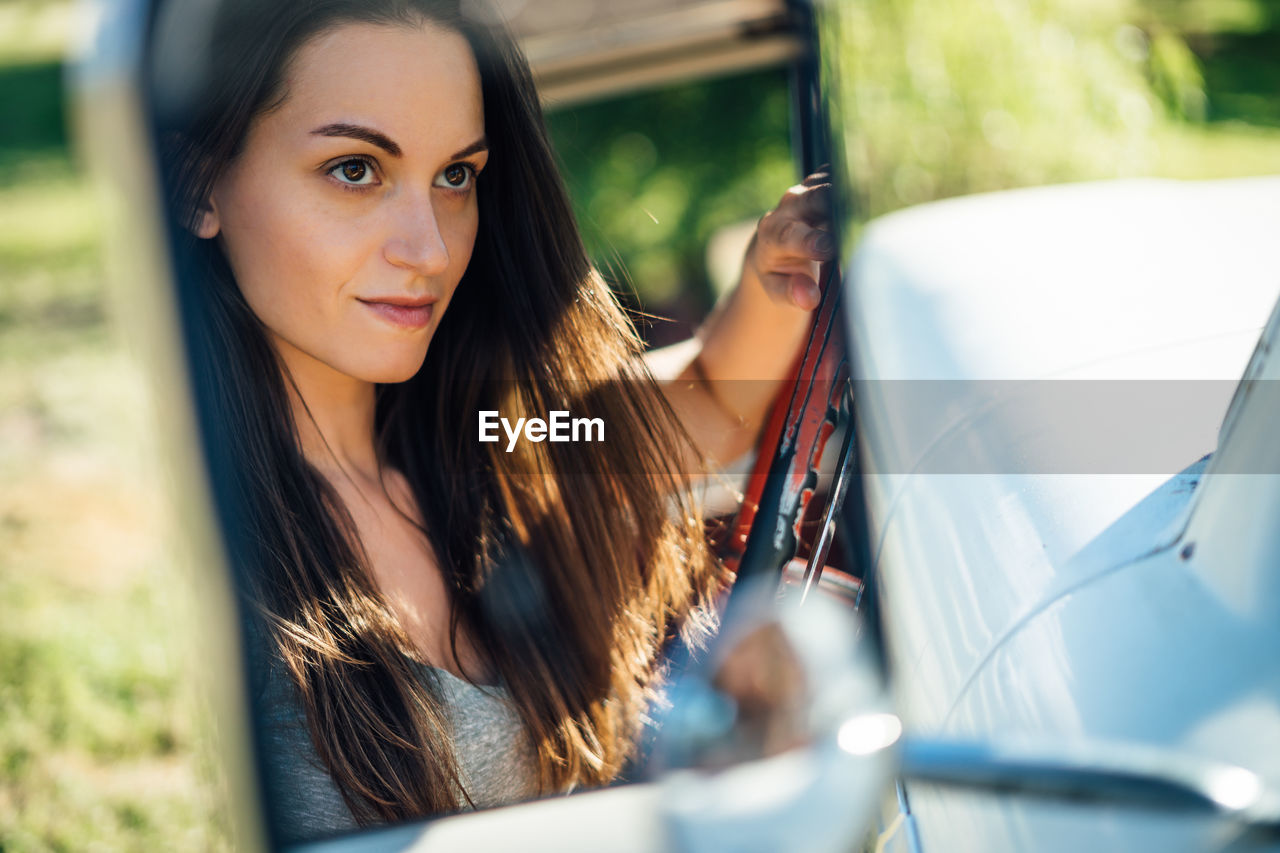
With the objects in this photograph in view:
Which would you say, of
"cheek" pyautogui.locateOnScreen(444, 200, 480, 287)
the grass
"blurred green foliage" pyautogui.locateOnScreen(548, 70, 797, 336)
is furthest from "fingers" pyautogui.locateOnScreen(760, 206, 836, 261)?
"blurred green foliage" pyautogui.locateOnScreen(548, 70, 797, 336)

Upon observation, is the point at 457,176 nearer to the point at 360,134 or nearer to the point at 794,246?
the point at 360,134

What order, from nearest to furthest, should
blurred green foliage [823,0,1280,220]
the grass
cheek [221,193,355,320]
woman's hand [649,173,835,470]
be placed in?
1. cheek [221,193,355,320]
2. woman's hand [649,173,835,470]
3. the grass
4. blurred green foliage [823,0,1280,220]

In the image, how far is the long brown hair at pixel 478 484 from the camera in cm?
122

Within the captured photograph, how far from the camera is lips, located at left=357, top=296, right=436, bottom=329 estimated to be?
133 centimetres

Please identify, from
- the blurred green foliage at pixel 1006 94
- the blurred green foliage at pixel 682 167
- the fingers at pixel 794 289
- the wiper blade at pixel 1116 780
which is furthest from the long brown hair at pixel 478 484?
the blurred green foliage at pixel 1006 94

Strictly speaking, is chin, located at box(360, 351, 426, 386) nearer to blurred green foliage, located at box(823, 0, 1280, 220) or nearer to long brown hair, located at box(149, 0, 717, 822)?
long brown hair, located at box(149, 0, 717, 822)

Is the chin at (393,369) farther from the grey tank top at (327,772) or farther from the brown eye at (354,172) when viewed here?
the grey tank top at (327,772)

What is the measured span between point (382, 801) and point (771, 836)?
68 centimetres

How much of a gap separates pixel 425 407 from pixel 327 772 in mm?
647

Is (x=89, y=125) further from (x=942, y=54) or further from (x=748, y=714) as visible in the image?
(x=942, y=54)

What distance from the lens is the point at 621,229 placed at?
442 cm

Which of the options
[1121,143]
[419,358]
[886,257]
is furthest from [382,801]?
[1121,143]

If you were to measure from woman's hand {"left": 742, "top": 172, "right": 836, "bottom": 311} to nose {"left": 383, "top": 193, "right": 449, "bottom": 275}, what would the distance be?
486 mm

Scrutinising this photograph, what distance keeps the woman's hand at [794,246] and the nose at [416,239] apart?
0.49 meters
